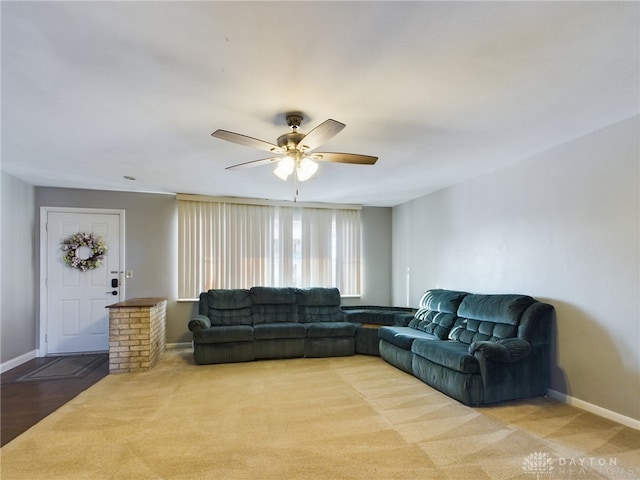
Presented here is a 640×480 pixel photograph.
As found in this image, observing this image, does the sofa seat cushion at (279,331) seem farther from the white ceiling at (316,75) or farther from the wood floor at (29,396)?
the white ceiling at (316,75)

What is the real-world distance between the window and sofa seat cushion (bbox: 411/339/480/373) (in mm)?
2647

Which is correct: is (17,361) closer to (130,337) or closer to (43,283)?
(43,283)

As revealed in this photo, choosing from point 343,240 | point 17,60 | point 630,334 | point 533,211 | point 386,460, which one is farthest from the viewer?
point 343,240

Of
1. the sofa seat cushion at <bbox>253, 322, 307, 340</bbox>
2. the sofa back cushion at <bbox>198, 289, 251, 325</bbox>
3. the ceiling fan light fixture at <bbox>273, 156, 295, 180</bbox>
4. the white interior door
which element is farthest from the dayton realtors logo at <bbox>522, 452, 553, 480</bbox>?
the white interior door

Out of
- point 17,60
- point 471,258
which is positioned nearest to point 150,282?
point 17,60

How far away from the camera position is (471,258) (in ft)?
14.9

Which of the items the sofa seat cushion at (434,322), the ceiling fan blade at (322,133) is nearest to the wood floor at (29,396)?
the ceiling fan blade at (322,133)

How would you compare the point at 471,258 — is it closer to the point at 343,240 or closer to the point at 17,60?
the point at 343,240

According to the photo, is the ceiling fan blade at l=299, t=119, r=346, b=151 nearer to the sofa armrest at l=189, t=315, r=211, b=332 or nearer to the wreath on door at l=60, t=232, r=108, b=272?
the sofa armrest at l=189, t=315, r=211, b=332

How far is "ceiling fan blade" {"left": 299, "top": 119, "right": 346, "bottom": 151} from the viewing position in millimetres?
2205

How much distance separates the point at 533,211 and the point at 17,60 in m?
4.38

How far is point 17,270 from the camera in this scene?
4.61 meters

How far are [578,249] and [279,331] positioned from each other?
363 cm

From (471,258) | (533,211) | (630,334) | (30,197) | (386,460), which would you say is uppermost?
(30,197)
